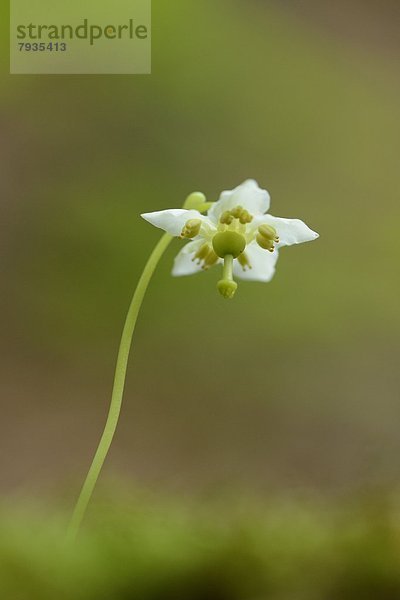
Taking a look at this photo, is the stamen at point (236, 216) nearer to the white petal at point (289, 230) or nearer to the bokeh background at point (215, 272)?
the white petal at point (289, 230)

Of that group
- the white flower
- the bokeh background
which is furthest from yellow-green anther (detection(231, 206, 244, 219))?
the bokeh background

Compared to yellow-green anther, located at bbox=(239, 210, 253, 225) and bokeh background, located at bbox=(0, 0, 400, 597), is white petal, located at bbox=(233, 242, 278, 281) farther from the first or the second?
bokeh background, located at bbox=(0, 0, 400, 597)

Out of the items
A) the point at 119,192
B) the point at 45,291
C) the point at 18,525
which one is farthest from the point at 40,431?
the point at 18,525

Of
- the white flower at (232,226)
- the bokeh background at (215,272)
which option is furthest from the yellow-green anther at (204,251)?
the bokeh background at (215,272)

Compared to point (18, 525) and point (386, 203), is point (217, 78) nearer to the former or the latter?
point (386, 203)

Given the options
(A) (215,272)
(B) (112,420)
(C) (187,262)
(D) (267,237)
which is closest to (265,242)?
(D) (267,237)

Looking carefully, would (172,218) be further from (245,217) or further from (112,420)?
(112,420)

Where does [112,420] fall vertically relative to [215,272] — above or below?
below
